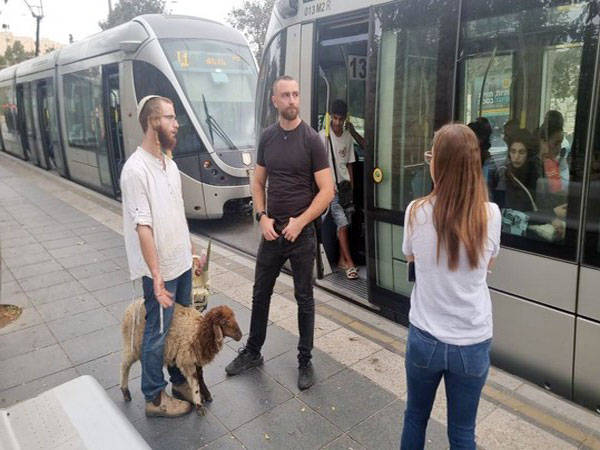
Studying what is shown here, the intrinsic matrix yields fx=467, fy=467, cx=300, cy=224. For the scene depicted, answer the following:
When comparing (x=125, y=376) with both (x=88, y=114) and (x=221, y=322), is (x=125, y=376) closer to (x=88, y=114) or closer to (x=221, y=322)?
(x=221, y=322)

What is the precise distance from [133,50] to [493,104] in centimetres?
655

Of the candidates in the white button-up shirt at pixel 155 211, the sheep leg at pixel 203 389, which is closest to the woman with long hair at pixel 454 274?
the white button-up shirt at pixel 155 211

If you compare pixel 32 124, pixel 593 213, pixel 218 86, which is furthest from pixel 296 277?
pixel 32 124

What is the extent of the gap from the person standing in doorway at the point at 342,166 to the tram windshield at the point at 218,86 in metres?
2.81

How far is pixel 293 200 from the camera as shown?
3035 mm

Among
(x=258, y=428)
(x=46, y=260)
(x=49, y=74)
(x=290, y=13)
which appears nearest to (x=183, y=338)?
(x=258, y=428)

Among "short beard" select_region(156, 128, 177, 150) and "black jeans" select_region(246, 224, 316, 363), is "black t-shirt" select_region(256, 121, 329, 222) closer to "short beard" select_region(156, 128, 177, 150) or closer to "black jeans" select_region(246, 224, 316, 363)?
"black jeans" select_region(246, 224, 316, 363)

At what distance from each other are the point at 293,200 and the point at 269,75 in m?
2.59

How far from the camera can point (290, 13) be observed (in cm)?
460

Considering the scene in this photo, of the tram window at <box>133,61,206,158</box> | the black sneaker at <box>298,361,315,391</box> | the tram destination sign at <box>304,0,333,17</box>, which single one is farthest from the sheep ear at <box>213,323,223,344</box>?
the tram window at <box>133,61,206,158</box>

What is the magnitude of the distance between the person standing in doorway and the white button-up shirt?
8.59ft

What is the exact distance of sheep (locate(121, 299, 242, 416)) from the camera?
8.95 feet

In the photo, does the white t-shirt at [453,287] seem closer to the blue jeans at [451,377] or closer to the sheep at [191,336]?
the blue jeans at [451,377]

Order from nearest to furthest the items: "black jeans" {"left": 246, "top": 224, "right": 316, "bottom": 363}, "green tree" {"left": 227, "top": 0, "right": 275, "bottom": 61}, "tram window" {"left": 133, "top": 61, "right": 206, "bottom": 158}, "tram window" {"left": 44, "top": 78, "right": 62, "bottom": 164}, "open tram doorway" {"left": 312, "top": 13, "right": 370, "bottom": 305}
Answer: "black jeans" {"left": 246, "top": 224, "right": 316, "bottom": 363} → "open tram doorway" {"left": 312, "top": 13, "right": 370, "bottom": 305} → "tram window" {"left": 133, "top": 61, "right": 206, "bottom": 158} → "tram window" {"left": 44, "top": 78, "right": 62, "bottom": 164} → "green tree" {"left": 227, "top": 0, "right": 275, "bottom": 61}
